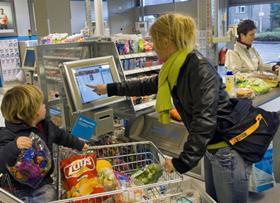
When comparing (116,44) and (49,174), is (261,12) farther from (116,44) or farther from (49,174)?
(49,174)

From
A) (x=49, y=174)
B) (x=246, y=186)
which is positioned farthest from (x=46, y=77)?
(x=246, y=186)

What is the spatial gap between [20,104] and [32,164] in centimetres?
33

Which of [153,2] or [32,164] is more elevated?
[153,2]

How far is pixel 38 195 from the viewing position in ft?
5.32

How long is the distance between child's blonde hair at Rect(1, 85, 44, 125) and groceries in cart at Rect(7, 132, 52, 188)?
144mm

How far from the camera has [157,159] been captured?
1.76m

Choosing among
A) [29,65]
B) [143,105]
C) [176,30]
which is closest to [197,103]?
[176,30]

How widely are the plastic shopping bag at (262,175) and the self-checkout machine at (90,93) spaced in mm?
1238

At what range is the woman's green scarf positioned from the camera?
148cm

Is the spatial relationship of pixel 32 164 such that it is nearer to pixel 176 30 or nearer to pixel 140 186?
pixel 140 186

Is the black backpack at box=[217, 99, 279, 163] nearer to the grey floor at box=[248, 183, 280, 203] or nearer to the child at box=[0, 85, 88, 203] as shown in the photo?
the child at box=[0, 85, 88, 203]

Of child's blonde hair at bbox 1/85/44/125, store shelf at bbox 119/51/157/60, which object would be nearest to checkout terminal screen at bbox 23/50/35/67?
store shelf at bbox 119/51/157/60

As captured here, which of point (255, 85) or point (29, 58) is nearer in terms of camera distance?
point (255, 85)

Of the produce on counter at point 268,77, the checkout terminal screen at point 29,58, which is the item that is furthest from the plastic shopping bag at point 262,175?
the checkout terminal screen at point 29,58
